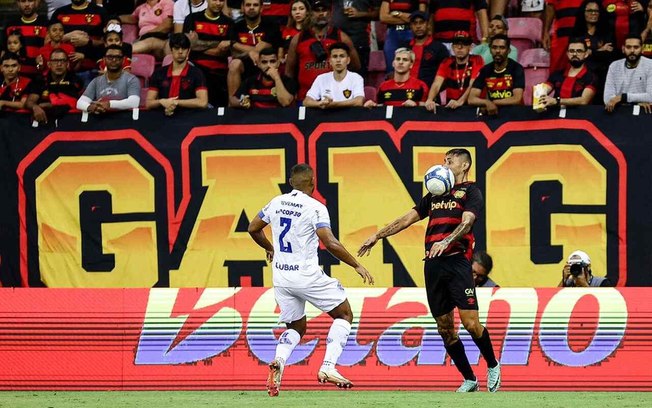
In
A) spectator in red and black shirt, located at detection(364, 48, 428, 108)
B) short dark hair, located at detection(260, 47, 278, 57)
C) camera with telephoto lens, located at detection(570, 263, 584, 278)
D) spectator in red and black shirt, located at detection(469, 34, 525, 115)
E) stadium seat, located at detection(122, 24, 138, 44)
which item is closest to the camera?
camera with telephoto lens, located at detection(570, 263, 584, 278)

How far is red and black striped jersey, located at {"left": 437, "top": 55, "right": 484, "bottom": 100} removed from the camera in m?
14.1

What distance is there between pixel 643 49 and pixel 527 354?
14.3 feet

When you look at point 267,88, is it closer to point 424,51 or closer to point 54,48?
point 424,51

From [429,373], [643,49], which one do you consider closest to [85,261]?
[429,373]

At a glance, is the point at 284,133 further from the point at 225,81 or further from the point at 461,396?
the point at 461,396

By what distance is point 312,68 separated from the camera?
47.8 ft

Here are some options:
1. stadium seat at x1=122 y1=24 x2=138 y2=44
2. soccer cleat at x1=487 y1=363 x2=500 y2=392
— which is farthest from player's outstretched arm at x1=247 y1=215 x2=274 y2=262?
stadium seat at x1=122 y1=24 x2=138 y2=44

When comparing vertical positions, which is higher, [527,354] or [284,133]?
[284,133]

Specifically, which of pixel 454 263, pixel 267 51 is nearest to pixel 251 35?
pixel 267 51

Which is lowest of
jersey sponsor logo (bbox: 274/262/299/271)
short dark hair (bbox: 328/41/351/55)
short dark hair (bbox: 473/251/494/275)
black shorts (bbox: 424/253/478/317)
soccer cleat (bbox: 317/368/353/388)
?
soccer cleat (bbox: 317/368/353/388)

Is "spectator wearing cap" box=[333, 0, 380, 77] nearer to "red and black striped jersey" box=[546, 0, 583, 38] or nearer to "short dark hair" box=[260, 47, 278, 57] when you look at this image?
"short dark hair" box=[260, 47, 278, 57]

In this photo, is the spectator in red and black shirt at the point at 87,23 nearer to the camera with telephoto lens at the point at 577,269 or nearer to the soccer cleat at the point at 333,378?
the camera with telephoto lens at the point at 577,269

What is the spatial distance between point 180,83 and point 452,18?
3.54 meters

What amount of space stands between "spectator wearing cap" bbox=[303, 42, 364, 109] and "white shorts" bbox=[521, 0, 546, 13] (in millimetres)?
3038
